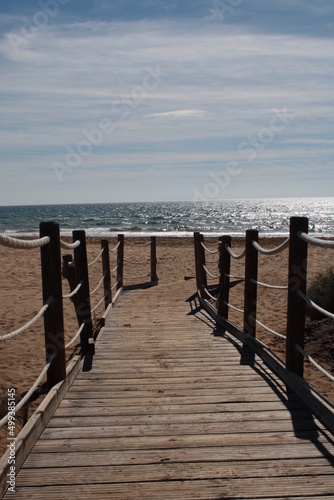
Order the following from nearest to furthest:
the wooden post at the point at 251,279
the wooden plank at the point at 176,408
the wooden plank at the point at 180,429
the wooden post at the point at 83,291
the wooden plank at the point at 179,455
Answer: the wooden plank at the point at 179,455, the wooden plank at the point at 180,429, the wooden plank at the point at 176,408, the wooden post at the point at 83,291, the wooden post at the point at 251,279

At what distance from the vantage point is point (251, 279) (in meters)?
5.55

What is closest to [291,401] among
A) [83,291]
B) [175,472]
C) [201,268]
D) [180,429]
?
[180,429]

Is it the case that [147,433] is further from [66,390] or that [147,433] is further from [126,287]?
[126,287]

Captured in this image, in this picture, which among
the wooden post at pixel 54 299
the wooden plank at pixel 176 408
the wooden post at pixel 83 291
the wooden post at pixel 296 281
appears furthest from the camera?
the wooden post at pixel 83 291

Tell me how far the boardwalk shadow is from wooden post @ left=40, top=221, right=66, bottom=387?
68.8 inches

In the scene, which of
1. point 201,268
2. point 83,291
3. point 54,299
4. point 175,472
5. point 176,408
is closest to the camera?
point 175,472

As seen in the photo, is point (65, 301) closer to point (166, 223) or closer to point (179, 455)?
point (179, 455)

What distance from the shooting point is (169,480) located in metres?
2.60

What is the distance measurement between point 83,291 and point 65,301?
18.6 ft

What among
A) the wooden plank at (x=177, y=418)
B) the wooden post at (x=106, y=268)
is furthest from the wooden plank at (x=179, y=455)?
the wooden post at (x=106, y=268)

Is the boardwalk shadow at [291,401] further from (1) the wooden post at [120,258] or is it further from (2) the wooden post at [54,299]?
(1) the wooden post at [120,258]

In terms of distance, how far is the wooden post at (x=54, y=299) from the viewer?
3.78 meters

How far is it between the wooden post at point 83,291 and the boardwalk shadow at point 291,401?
5.33 feet

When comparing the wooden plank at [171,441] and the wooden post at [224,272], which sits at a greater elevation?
the wooden post at [224,272]
